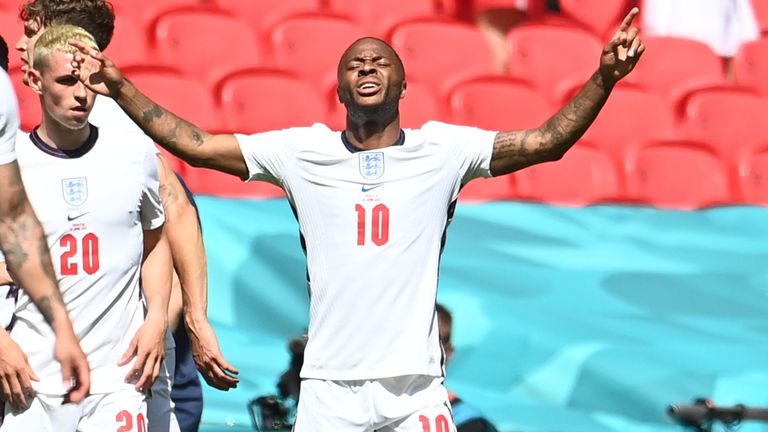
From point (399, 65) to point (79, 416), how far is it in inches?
52.0

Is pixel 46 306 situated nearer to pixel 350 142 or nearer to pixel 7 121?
pixel 7 121

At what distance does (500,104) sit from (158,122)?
482cm

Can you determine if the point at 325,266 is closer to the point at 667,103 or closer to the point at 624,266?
the point at 624,266

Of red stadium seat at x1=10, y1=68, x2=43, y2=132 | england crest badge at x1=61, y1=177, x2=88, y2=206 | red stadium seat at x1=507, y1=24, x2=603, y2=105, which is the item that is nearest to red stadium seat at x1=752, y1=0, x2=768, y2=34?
red stadium seat at x1=507, y1=24, x2=603, y2=105

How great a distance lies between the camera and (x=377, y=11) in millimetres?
9453

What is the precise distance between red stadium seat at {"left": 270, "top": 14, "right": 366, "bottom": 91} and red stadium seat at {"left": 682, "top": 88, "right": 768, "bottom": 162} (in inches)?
87.4

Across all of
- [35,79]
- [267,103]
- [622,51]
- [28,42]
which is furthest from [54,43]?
[267,103]

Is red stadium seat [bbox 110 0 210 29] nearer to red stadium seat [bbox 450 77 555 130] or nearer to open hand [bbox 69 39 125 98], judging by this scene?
red stadium seat [bbox 450 77 555 130]

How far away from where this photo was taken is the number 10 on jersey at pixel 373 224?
4164 mm

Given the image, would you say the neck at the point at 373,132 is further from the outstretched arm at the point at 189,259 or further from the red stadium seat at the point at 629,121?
the red stadium seat at the point at 629,121

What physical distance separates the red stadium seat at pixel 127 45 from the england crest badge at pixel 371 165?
14.2 ft

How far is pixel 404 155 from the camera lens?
13.9ft

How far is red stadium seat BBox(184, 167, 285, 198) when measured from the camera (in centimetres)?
737

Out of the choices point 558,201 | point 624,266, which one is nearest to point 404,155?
point 624,266
